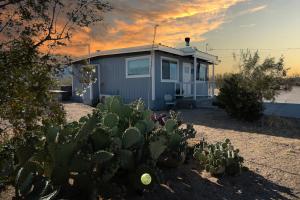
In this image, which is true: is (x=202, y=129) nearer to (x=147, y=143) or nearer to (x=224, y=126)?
(x=224, y=126)

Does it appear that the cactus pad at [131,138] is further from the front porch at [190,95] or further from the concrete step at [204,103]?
the concrete step at [204,103]

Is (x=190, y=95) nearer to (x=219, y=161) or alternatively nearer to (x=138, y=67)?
(x=138, y=67)

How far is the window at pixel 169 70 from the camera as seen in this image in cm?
1867

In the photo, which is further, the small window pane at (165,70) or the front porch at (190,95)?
the front porch at (190,95)

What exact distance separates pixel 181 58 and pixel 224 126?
835cm

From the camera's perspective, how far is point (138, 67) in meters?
18.6

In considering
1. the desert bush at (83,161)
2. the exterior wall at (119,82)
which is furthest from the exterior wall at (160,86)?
the desert bush at (83,161)

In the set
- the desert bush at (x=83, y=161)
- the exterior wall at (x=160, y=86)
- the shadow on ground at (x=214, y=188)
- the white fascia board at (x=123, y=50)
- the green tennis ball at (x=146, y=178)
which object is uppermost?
the white fascia board at (x=123, y=50)

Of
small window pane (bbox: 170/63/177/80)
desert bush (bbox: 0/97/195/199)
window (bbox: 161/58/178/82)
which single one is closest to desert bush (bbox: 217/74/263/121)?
window (bbox: 161/58/178/82)

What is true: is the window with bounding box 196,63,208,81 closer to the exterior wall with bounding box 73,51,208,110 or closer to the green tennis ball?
the exterior wall with bounding box 73,51,208,110

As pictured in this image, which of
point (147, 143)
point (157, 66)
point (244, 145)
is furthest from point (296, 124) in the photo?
point (147, 143)

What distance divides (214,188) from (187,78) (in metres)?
16.2

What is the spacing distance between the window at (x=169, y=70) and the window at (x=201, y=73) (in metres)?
3.40

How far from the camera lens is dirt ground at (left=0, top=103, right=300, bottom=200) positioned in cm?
539
